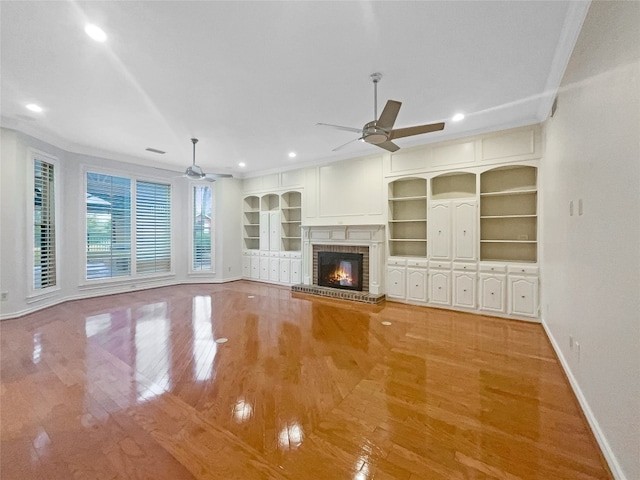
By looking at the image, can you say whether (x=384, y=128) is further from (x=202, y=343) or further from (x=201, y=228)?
(x=201, y=228)

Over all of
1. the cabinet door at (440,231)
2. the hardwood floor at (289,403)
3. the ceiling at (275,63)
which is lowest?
the hardwood floor at (289,403)

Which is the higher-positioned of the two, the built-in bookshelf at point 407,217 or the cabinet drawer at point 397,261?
the built-in bookshelf at point 407,217

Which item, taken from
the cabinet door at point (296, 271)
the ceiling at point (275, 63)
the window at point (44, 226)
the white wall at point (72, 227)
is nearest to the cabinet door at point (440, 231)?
the ceiling at point (275, 63)

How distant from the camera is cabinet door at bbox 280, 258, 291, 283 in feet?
23.2

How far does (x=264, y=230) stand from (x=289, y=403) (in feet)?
19.0

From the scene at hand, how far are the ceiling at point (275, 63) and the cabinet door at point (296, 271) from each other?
129 inches

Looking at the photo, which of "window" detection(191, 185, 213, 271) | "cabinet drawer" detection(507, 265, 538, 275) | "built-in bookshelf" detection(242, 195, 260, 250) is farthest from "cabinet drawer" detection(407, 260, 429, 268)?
"window" detection(191, 185, 213, 271)

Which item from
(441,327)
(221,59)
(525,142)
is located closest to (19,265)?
(221,59)

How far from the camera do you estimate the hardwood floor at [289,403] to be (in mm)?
1611

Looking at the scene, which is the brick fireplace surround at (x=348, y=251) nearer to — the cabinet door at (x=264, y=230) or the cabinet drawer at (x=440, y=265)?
the cabinet drawer at (x=440, y=265)

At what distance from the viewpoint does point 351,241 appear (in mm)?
5898

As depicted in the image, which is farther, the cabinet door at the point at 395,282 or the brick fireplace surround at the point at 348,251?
the brick fireplace surround at the point at 348,251

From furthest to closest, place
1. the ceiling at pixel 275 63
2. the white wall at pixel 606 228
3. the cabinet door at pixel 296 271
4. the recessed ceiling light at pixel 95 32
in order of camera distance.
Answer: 1. the cabinet door at pixel 296 271
2. the recessed ceiling light at pixel 95 32
3. the ceiling at pixel 275 63
4. the white wall at pixel 606 228

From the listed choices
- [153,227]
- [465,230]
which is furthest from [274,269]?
[465,230]
